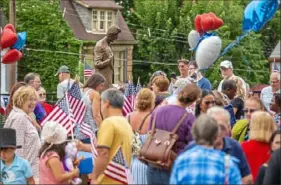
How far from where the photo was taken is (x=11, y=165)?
12.6 metres

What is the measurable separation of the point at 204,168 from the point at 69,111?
513 cm

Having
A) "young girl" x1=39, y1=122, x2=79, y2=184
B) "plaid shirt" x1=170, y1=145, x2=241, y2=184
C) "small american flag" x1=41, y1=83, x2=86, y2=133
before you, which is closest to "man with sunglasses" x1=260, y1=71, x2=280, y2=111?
"small american flag" x1=41, y1=83, x2=86, y2=133

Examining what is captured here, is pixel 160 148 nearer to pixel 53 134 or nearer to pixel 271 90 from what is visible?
pixel 53 134

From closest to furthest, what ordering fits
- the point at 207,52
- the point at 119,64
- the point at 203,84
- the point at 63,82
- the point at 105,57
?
the point at 207,52
the point at 203,84
the point at 105,57
the point at 63,82
the point at 119,64

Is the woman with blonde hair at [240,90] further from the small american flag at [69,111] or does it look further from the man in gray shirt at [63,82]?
the man in gray shirt at [63,82]

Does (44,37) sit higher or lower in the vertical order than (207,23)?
lower

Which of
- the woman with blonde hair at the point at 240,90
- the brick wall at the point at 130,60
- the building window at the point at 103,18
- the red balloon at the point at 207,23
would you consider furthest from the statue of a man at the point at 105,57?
the building window at the point at 103,18

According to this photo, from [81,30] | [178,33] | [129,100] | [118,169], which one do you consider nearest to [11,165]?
[118,169]

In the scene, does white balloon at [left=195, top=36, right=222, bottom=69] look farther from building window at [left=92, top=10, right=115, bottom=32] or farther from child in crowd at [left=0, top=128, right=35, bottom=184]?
building window at [left=92, top=10, right=115, bottom=32]

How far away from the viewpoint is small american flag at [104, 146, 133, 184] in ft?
39.4

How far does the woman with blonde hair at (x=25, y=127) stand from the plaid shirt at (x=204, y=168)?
4023mm

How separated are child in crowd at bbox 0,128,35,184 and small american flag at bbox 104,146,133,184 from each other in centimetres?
109

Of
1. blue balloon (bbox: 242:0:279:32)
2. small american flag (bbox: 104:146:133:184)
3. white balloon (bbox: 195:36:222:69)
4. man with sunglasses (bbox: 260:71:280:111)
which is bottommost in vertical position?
small american flag (bbox: 104:146:133:184)

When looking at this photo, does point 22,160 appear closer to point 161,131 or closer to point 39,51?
point 161,131
